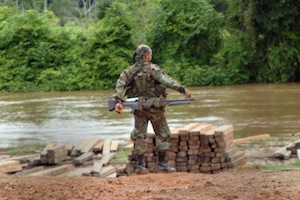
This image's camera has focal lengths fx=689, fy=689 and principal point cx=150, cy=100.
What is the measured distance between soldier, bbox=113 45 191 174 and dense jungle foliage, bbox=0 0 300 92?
25.0 metres

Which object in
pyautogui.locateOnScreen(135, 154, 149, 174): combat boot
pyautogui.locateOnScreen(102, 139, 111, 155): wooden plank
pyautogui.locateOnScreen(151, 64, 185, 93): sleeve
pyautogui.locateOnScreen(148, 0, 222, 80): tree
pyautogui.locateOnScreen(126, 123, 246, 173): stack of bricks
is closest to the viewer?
pyautogui.locateOnScreen(151, 64, 185, 93): sleeve

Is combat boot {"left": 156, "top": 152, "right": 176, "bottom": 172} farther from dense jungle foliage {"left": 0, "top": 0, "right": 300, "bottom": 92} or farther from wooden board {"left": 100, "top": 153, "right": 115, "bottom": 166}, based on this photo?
dense jungle foliage {"left": 0, "top": 0, "right": 300, "bottom": 92}

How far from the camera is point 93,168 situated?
1183 centimetres

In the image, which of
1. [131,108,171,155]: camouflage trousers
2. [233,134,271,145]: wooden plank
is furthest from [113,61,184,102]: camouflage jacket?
[233,134,271,145]: wooden plank

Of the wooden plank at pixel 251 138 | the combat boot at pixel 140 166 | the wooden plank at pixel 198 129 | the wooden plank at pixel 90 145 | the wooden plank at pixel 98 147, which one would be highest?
the wooden plank at pixel 198 129

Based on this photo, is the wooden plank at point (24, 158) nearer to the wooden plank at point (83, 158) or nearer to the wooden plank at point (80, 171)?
the wooden plank at point (83, 158)

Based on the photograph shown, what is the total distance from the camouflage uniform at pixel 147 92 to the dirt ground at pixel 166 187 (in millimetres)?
599

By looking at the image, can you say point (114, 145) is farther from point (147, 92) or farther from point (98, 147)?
point (147, 92)

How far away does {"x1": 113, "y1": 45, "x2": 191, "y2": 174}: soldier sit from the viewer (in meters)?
10.4

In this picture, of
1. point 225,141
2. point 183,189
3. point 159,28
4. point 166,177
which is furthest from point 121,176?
point 159,28

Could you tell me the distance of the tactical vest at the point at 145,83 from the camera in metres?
10.5

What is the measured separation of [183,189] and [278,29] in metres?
28.1

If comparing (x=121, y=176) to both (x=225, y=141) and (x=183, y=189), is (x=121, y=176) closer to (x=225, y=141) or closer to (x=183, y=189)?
(x=225, y=141)

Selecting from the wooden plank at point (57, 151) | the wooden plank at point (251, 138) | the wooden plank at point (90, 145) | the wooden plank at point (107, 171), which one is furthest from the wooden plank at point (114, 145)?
the wooden plank at point (251, 138)
